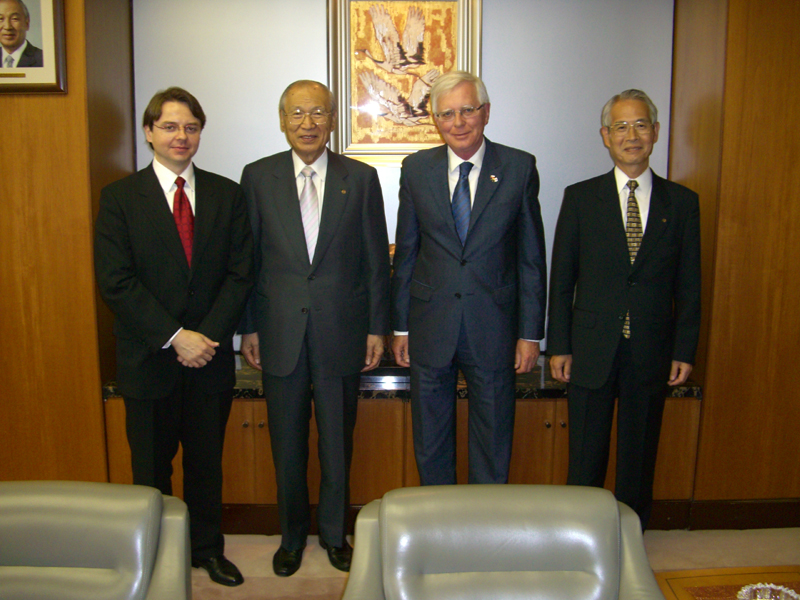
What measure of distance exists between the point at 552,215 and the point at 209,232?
182 cm

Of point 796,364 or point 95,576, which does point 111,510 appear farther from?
point 796,364

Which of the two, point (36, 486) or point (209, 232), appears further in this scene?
point (209, 232)

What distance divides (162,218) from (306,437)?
0.96 m

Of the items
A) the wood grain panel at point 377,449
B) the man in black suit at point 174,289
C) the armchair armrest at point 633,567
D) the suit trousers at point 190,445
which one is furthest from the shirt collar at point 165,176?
the armchair armrest at point 633,567

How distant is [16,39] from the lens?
2.53 meters

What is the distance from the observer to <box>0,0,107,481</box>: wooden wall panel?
2.58 meters

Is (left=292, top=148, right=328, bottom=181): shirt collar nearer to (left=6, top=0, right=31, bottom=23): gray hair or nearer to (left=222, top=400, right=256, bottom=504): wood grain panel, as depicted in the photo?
(left=222, top=400, right=256, bottom=504): wood grain panel

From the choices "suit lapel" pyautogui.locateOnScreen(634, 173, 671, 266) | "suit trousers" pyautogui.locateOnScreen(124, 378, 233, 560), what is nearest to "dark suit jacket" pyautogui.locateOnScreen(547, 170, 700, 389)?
"suit lapel" pyautogui.locateOnScreen(634, 173, 671, 266)

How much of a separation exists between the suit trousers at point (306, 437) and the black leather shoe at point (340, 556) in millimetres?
24

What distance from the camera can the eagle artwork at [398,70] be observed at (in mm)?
3111

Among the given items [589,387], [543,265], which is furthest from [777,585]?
[543,265]

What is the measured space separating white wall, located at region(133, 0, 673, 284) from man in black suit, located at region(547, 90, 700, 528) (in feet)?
2.72

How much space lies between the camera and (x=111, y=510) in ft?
3.91

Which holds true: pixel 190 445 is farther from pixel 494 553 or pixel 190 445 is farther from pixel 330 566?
pixel 494 553
